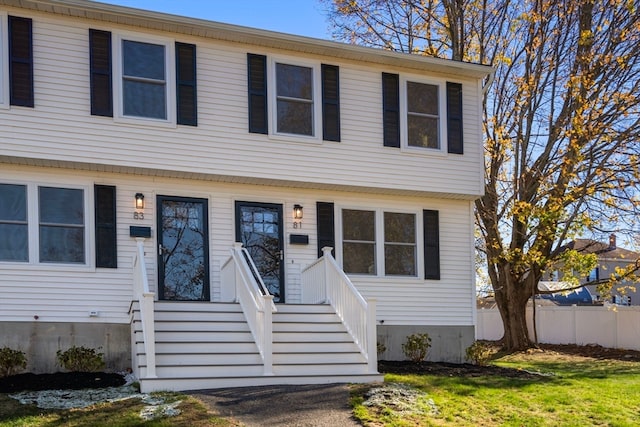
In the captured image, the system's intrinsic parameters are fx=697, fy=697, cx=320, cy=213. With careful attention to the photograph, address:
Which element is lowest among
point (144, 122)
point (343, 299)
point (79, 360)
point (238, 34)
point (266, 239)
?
point (79, 360)

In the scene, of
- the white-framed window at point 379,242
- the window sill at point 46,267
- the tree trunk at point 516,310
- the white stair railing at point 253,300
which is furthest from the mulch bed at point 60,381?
the tree trunk at point 516,310

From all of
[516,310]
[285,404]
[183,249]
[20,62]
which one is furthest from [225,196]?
[516,310]

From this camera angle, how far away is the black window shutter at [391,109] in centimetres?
1309

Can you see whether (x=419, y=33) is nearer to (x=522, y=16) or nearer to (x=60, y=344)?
(x=522, y=16)

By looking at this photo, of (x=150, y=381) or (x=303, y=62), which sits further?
(x=303, y=62)

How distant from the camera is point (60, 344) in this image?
35.3ft

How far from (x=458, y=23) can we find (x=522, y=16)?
216 cm

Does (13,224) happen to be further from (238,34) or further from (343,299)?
(343,299)

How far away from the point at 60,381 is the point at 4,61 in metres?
4.90

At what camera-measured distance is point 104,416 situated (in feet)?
25.2

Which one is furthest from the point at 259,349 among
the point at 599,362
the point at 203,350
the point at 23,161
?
the point at 599,362

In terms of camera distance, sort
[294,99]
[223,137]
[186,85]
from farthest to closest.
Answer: [294,99] → [223,137] → [186,85]

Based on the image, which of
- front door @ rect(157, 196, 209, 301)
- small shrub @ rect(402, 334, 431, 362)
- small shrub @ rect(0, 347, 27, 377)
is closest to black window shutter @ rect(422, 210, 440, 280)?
small shrub @ rect(402, 334, 431, 362)

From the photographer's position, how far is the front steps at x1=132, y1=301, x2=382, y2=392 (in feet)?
Result: 30.7
